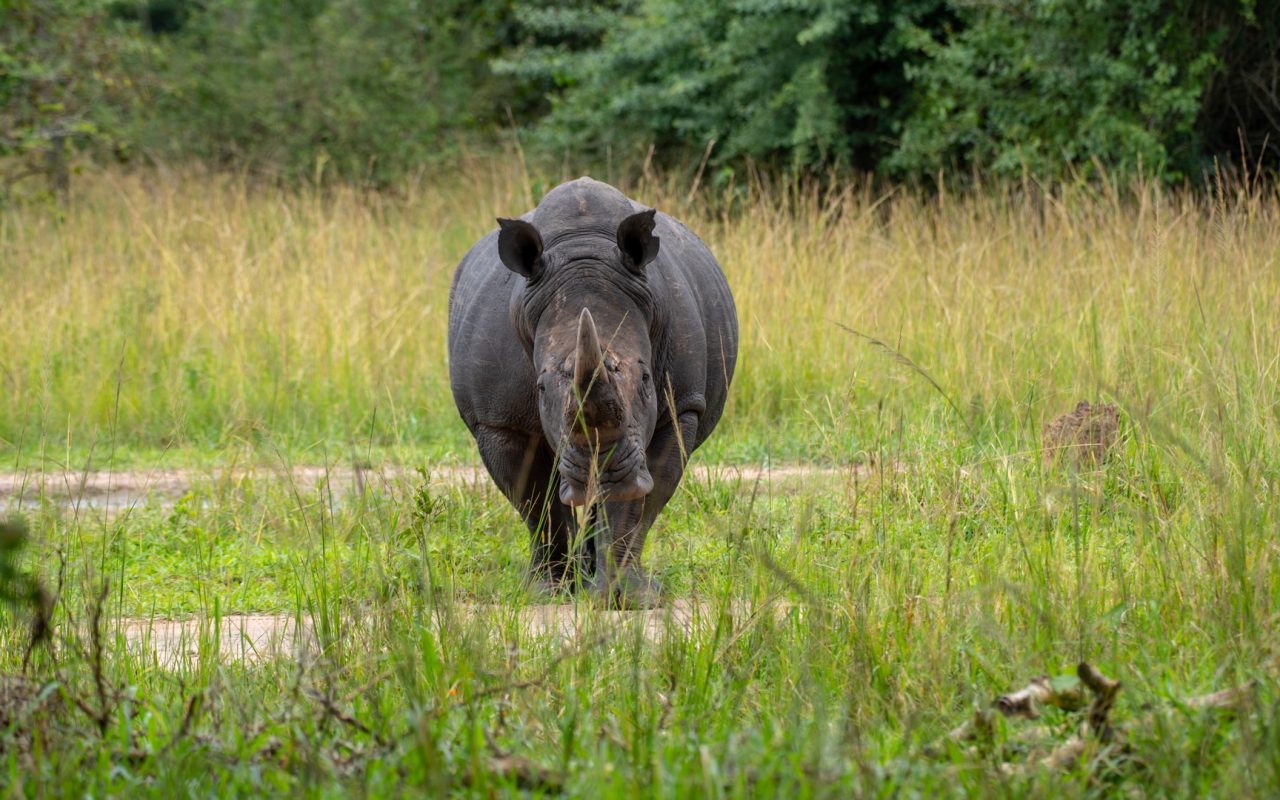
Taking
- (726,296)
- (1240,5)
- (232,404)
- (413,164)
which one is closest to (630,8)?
(413,164)

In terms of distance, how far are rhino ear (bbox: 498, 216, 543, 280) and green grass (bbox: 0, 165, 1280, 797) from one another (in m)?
0.59

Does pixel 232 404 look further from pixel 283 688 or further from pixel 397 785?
pixel 397 785

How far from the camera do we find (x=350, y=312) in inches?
357

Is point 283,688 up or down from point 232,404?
up

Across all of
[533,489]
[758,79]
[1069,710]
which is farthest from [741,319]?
[758,79]

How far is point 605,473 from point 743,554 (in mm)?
489

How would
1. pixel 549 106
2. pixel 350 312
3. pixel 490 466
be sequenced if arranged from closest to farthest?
pixel 490 466 < pixel 350 312 < pixel 549 106

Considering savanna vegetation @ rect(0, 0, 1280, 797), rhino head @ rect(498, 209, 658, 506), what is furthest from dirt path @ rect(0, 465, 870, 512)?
rhino head @ rect(498, 209, 658, 506)

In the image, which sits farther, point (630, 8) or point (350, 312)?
point (630, 8)

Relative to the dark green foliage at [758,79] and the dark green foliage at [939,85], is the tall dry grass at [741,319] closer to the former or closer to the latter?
the dark green foliage at [939,85]

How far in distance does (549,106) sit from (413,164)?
382 centimetres

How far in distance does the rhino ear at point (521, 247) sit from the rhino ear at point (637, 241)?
0.79 ft

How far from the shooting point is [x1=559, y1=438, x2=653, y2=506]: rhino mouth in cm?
416

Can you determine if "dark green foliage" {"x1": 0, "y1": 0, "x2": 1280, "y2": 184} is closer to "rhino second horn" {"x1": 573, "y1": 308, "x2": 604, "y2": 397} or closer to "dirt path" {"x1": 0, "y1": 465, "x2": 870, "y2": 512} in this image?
"dirt path" {"x1": 0, "y1": 465, "x2": 870, "y2": 512}
